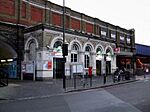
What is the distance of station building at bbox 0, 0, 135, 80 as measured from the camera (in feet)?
94.9

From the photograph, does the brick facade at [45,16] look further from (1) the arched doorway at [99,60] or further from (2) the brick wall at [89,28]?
(1) the arched doorway at [99,60]

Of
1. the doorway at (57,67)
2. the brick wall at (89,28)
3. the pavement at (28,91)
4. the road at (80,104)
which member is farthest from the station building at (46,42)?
the road at (80,104)

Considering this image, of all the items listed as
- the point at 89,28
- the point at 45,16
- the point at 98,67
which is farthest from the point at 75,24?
the point at 98,67

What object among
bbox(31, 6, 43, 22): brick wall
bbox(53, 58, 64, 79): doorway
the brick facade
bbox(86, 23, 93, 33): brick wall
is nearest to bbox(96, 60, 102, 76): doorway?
the brick facade

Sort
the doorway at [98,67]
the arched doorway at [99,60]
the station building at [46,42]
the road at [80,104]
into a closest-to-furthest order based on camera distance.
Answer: the road at [80,104]
the station building at [46,42]
the arched doorway at [99,60]
the doorway at [98,67]

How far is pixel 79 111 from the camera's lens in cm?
988

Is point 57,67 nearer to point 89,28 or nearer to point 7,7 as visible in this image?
point 7,7

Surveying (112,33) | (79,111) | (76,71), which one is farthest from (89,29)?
(79,111)

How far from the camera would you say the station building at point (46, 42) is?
28.9 meters

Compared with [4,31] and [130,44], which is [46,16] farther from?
[130,44]

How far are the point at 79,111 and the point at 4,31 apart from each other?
22.8m

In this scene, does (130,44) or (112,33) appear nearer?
(112,33)

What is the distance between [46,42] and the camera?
28922 mm

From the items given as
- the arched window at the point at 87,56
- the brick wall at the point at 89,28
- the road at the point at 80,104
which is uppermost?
the brick wall at the point at 89,28
